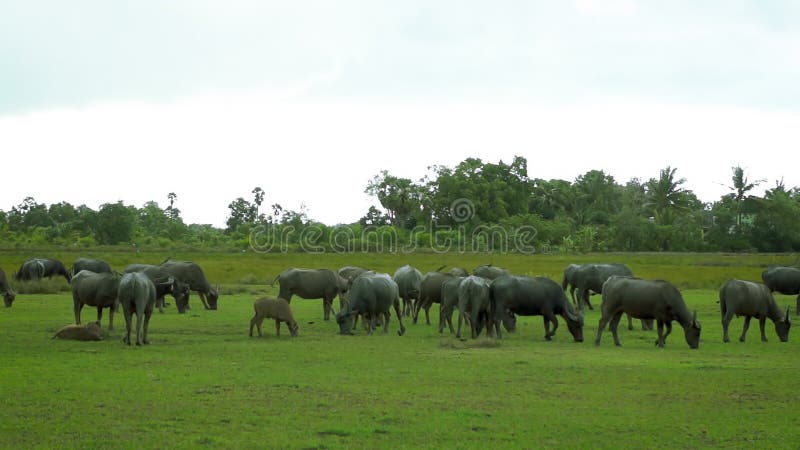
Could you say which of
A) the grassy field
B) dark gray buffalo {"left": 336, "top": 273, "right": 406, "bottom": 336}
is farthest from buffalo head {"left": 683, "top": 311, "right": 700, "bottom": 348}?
dark gray buffalo {"left": 336, "top": 273, "right": 406, "bottom": 336}

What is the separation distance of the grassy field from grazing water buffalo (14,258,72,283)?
703 inches

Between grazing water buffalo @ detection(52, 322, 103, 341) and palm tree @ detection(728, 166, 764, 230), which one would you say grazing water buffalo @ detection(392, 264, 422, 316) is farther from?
palm tree @ detection(728, 166, 764, 230)

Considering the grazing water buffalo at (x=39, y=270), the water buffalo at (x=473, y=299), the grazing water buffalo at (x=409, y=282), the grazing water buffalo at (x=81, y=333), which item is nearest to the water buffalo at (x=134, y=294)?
the grazing water buffalo at (x=81, y=333)

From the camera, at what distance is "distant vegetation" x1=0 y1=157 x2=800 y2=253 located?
78.1 metres

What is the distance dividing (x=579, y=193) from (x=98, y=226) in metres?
57.4

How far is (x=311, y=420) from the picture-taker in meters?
11.2

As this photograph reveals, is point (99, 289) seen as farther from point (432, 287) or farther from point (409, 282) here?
point (409, 282)

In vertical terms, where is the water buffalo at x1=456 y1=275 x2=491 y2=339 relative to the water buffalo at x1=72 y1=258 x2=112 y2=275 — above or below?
below

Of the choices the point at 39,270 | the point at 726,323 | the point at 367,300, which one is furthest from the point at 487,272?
the point at 39,270

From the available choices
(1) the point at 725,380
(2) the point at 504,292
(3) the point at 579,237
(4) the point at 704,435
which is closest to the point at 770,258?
(3) the point at 579,237

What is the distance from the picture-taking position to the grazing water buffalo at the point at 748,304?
21875 mm

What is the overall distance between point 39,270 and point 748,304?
31.6 metres

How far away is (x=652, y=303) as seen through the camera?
19.9 metres

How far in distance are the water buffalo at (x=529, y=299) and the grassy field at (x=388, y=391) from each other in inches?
29.2
